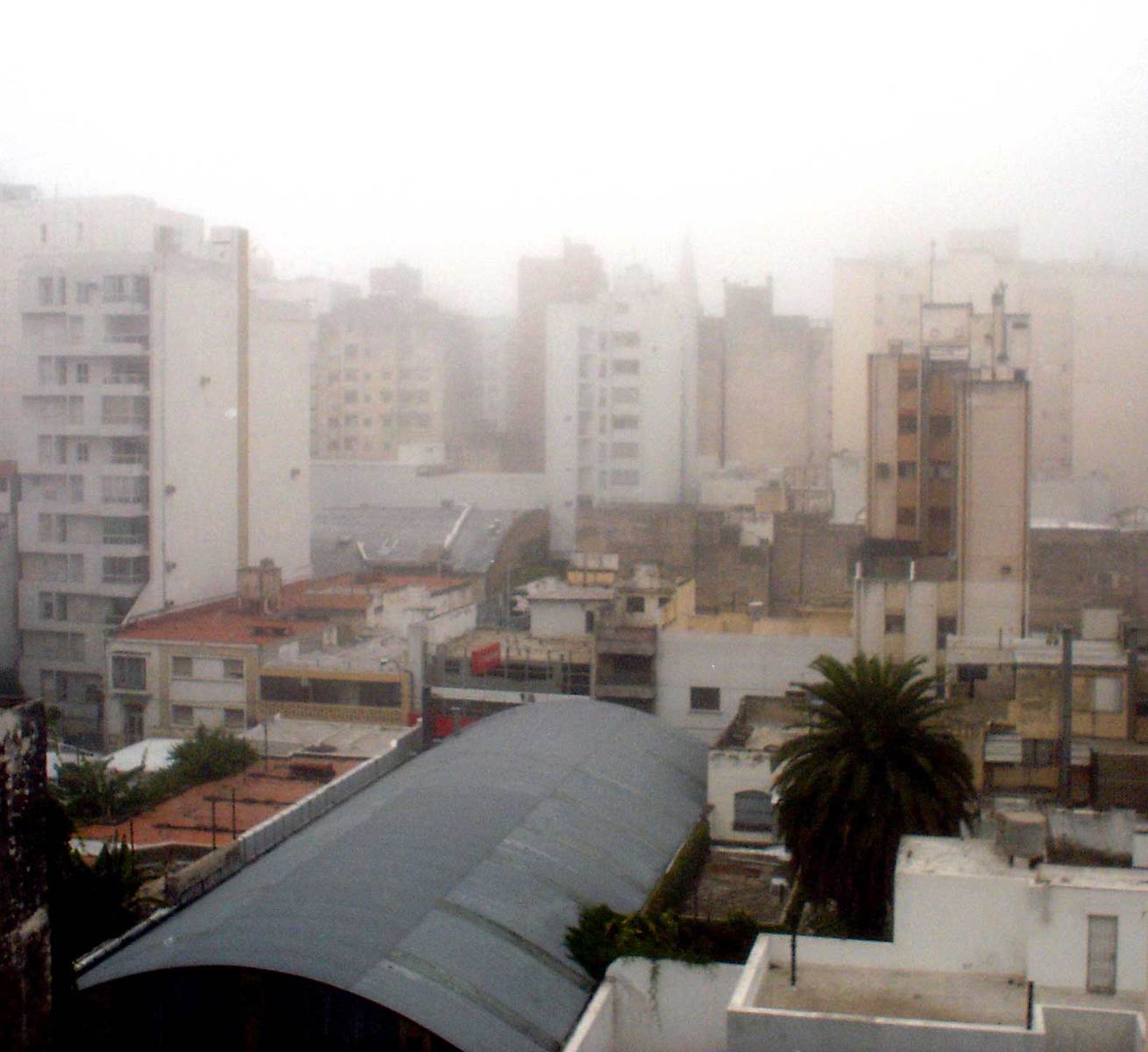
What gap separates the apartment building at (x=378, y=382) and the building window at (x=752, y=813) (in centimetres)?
3301

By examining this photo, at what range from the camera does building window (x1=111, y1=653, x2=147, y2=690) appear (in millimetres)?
24484

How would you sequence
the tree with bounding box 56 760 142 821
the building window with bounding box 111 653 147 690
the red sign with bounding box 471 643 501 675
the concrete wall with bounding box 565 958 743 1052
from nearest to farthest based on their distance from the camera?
the concrete wall with bounding box 565 958 743 1052
the tree with bounding box 56 760 142 821
the red sign with bounding box 471 643 501 675
the building window with bounding box 111 653 147 690

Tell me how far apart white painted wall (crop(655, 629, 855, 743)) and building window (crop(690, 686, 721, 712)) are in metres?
0.05

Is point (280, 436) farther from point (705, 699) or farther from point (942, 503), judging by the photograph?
point (942, 503)

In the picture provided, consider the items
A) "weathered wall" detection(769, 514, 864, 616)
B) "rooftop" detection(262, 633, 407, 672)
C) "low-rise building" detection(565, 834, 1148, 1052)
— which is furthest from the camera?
"weathered wall" detection(769, 514, 864, 616)

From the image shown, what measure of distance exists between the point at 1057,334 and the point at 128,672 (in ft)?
101

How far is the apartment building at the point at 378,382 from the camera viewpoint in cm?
4919

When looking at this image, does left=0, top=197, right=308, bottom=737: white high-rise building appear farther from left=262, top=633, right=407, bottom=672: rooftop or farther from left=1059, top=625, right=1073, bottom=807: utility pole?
left=1059, top=625, right=1073, bottom=807: utility pole

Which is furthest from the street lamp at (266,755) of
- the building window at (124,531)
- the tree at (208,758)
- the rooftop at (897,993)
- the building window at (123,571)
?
the rooftop at (897,993)

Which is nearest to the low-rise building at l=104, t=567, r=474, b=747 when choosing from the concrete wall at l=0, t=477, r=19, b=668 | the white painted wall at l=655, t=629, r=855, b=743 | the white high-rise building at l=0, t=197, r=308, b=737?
the white high-rise building at l=0, t=197, r=308, b=737

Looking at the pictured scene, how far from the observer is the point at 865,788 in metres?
12.6

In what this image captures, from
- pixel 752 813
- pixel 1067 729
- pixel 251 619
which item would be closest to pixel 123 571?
pixel 251 619

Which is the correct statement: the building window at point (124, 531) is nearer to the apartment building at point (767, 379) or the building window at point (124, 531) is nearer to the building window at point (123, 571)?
the building window at point (123, 571)

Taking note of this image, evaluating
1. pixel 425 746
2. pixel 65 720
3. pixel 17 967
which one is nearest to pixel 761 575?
pixel 425 746
